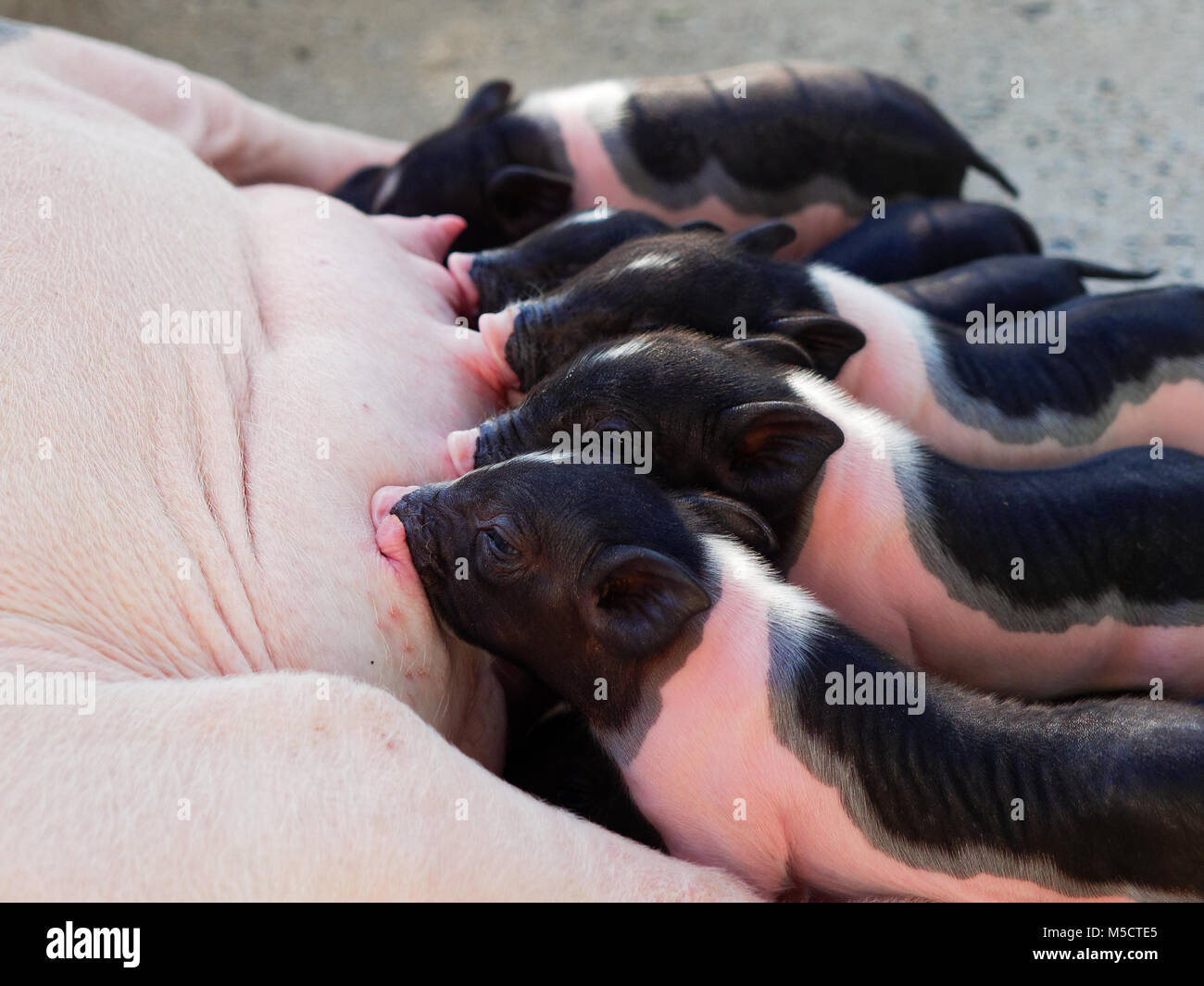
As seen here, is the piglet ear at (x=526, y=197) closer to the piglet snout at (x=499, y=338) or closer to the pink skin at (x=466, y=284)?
the pink skin at (x=466, y=284)

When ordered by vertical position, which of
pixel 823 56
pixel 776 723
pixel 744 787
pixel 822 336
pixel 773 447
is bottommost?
pixel 744 787

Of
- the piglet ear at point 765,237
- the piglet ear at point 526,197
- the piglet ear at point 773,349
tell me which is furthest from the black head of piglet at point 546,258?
the piglet ear at point 773,349

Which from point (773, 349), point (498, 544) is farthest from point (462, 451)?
point (773, 349)

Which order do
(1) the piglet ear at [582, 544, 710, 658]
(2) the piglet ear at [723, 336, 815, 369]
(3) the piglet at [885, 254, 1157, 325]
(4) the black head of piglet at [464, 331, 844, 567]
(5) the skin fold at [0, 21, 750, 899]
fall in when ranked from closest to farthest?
(5) the skin fold at [0, 21, 750, 899] < (1) the piglet ear at [582, 544, 710, 658] < (4) the black head of piglet at [464, 331, 844, 567] < (2) the piglet ear at [723, 336, 815, 369] < (3) the piglet at [885, 254, 1157, 325]

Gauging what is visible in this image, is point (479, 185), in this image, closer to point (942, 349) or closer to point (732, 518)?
point (942, 349)

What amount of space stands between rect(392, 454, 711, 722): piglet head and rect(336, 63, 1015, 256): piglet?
158 cm

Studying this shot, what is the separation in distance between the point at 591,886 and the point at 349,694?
47 cm

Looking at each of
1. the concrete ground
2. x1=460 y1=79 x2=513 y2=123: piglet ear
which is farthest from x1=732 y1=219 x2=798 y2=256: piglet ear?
the concrete ground

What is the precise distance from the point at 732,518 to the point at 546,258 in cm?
112

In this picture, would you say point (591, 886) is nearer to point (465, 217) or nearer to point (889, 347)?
point (889, 347)

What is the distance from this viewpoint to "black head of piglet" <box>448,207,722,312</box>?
3328 millimetres

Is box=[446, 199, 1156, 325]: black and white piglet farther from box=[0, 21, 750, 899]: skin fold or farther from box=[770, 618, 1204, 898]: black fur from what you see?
box=[770, 618, 1204, 898]: black fur

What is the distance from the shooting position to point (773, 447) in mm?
2623
